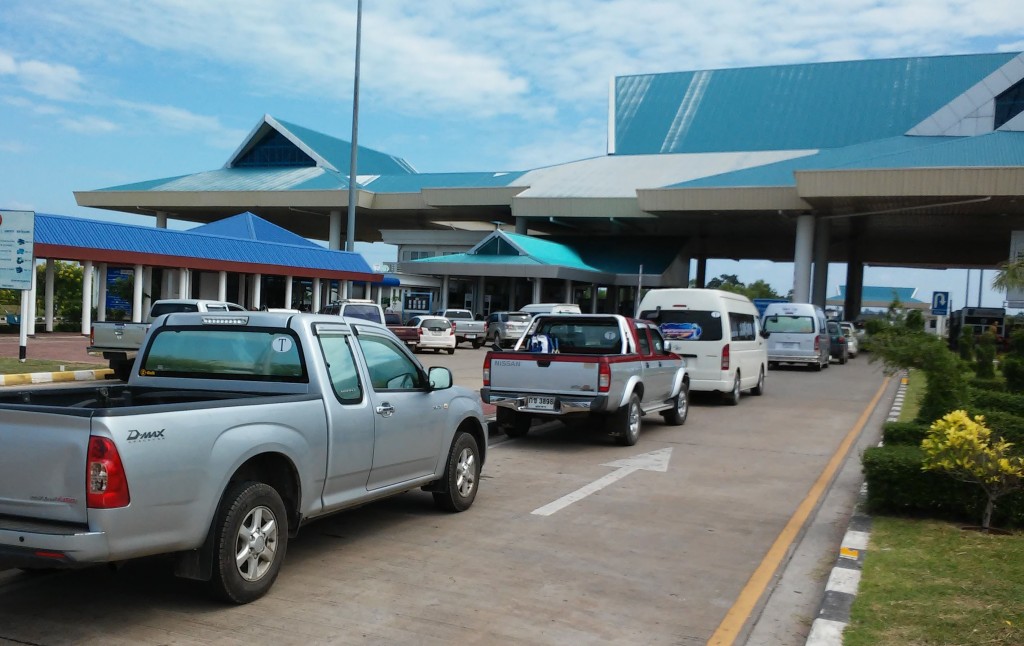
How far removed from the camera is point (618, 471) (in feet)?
33.9

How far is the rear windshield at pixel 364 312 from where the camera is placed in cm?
2389

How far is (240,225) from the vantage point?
42.6m

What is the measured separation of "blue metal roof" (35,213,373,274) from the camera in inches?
1180

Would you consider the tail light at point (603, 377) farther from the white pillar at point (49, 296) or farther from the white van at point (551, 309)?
the white pillar at point (49, 296)

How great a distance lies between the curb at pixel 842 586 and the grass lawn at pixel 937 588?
62mm

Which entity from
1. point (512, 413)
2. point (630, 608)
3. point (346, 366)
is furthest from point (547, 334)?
point (630, 608)

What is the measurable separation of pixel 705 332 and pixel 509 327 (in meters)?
18.1

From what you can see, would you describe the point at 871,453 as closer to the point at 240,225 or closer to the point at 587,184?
the point at 240,225

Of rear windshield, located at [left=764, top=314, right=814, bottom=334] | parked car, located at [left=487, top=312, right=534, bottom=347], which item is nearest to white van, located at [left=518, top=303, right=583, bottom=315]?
parked car, located at [left=487, top=312, right=534, bottom=347]

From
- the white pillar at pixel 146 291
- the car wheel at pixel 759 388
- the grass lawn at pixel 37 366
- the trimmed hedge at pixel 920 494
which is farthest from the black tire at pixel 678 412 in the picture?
the white pillar at pixel 146 291

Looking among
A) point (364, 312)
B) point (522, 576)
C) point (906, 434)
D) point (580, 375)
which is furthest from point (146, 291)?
point (522, 576)

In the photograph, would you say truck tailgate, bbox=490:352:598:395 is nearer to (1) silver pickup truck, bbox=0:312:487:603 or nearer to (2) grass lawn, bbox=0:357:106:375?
(1) silver pickup truck, bbox=0:312:487:603

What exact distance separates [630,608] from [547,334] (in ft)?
25.6

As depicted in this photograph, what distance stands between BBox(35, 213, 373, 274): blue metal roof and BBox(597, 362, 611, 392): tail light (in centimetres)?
2417
